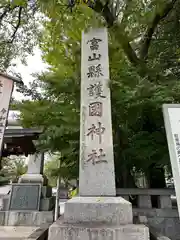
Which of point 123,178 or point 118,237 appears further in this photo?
point 123,178

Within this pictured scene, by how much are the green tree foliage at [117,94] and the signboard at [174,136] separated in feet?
0.99

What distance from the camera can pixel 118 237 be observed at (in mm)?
2143

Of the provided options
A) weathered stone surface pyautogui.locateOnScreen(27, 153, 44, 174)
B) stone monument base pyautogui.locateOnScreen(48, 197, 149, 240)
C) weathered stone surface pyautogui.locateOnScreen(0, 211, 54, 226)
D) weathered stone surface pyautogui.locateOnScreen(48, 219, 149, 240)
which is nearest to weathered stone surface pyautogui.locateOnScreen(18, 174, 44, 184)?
weathered stone surface pyautogui.locateOnScreen(27, 153, 44, 174)

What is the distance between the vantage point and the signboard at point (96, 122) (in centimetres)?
297

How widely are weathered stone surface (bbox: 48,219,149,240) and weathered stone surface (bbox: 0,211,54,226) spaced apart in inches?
181

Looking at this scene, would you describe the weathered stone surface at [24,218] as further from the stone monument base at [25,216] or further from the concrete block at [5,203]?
the concrete block at [5,203]

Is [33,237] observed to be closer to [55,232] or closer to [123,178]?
[55,232]

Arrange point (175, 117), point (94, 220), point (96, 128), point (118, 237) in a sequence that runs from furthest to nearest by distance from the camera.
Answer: point (96, 128), point (175, 117), point (94, 220), point (118, 237)

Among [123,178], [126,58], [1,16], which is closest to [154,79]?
[126,58]

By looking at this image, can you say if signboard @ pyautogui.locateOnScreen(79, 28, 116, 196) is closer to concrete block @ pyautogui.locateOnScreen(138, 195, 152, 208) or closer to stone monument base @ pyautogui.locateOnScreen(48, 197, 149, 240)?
stone monument base @ pyautogui.locateOnScreen(48, 197, 149, 240)

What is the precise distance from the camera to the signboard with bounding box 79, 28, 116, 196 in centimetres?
297

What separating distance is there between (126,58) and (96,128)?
119 inches

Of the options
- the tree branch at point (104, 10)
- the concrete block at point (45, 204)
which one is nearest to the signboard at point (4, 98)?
the tree branch at point (104, 10)

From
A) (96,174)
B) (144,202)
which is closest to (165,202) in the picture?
(144,202)
